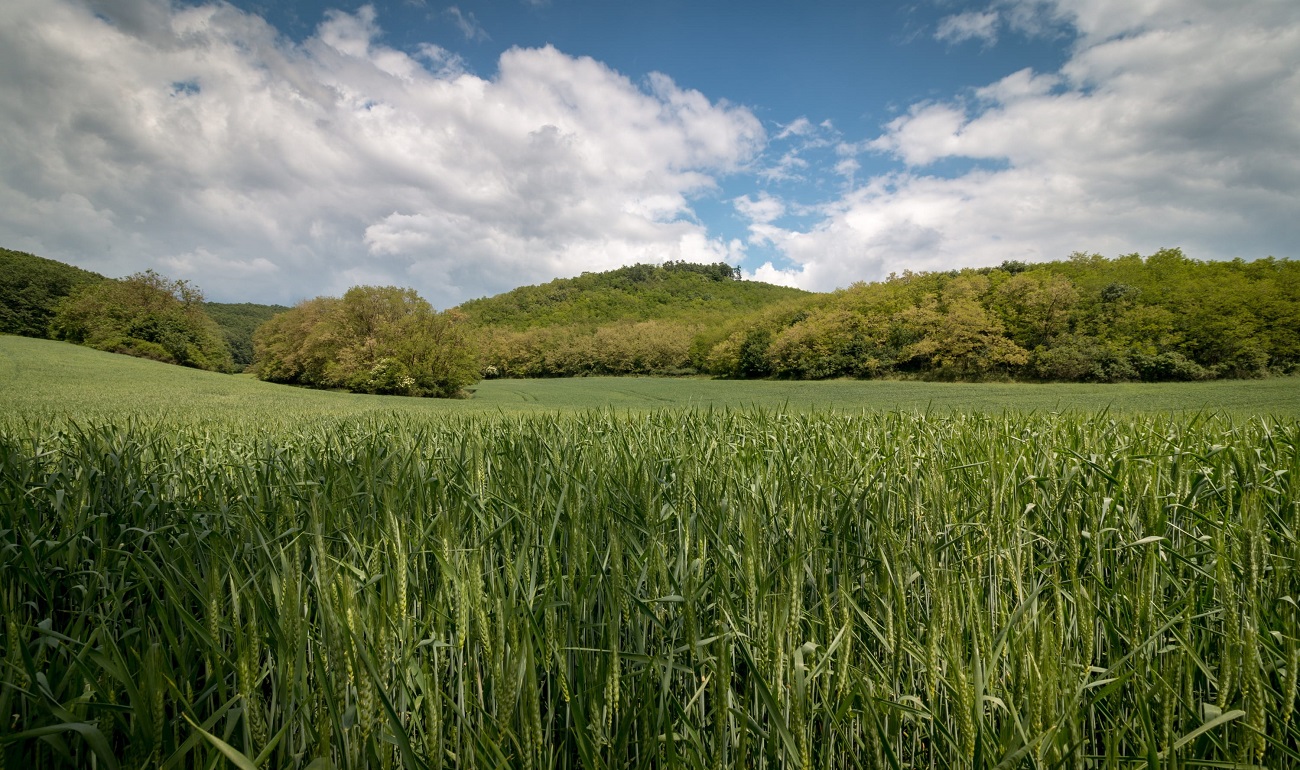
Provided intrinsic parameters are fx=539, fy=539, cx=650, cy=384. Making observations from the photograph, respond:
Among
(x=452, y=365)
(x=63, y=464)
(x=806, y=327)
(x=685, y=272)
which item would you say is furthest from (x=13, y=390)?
(x=685, y=272)

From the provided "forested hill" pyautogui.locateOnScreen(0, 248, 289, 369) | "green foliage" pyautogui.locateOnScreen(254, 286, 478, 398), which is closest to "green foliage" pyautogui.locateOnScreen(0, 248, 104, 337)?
"forested hill" pyautogui.locateOnScreen(0, 248, 289, 369)

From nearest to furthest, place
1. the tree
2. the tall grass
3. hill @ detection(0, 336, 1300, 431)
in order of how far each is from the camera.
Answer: the tall grass → hill @ detection(0, 336, 1300, 431) → the tree

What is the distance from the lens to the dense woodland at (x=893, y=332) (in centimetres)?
3559

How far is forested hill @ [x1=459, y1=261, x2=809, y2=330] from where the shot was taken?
322 feet

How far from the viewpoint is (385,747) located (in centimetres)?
88

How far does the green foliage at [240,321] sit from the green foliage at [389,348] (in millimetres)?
52391

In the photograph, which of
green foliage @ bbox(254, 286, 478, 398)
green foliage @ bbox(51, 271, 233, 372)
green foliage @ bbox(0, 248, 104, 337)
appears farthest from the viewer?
green foliage @ bbox(0, 248, 104, 337)

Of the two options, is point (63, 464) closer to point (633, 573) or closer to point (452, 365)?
point (633, 573)

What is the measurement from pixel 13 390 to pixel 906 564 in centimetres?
3245

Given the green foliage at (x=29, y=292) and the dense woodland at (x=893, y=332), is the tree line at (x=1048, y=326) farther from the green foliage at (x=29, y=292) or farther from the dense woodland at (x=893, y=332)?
the green foliage at (x=29, y=292)

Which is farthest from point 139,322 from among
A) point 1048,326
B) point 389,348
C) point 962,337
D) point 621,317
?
point 1048,326

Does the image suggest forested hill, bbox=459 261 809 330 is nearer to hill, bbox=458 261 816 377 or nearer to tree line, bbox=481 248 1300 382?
hill, bbox=458 261 816 377

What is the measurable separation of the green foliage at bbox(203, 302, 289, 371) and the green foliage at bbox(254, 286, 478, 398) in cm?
5239

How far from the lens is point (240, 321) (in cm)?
10844
